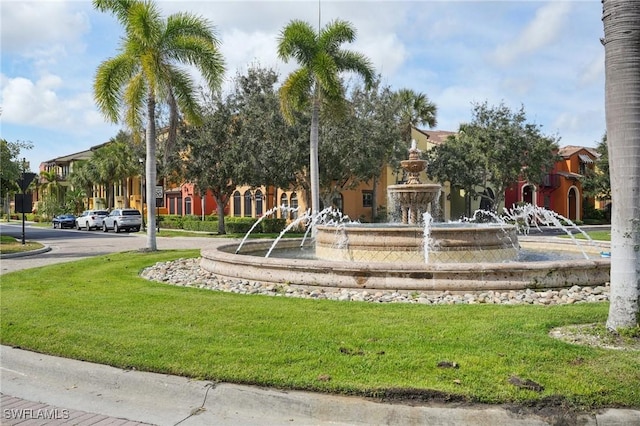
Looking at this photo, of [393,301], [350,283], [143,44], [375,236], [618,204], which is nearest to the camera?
[618,204]

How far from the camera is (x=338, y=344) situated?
544 centimetres

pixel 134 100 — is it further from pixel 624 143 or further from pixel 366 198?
pixel 366 198

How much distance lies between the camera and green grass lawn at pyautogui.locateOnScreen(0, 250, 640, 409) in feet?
14.2

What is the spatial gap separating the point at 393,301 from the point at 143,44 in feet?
46.4

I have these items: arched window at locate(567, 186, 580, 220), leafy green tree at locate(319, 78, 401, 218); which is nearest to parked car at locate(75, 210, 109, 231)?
leafy green tree at locate(319, 78, 401, 218)

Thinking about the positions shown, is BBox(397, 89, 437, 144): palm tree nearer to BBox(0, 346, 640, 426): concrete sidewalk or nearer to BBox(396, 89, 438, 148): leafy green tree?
BBox(396, 89, 438, 148): leafy green tree

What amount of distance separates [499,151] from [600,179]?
17882mm

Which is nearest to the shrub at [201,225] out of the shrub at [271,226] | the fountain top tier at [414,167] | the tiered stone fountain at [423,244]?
the shrub at [271,226]

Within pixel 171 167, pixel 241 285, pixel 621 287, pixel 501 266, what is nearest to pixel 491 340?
pixel 621 287

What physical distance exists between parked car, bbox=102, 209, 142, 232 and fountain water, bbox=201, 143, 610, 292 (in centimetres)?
2531

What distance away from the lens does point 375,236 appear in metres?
11.3

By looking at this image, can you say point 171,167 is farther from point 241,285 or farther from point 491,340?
point 491,340

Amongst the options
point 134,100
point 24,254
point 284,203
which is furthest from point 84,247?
point 284,203

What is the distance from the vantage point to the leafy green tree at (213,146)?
100.0 ft
